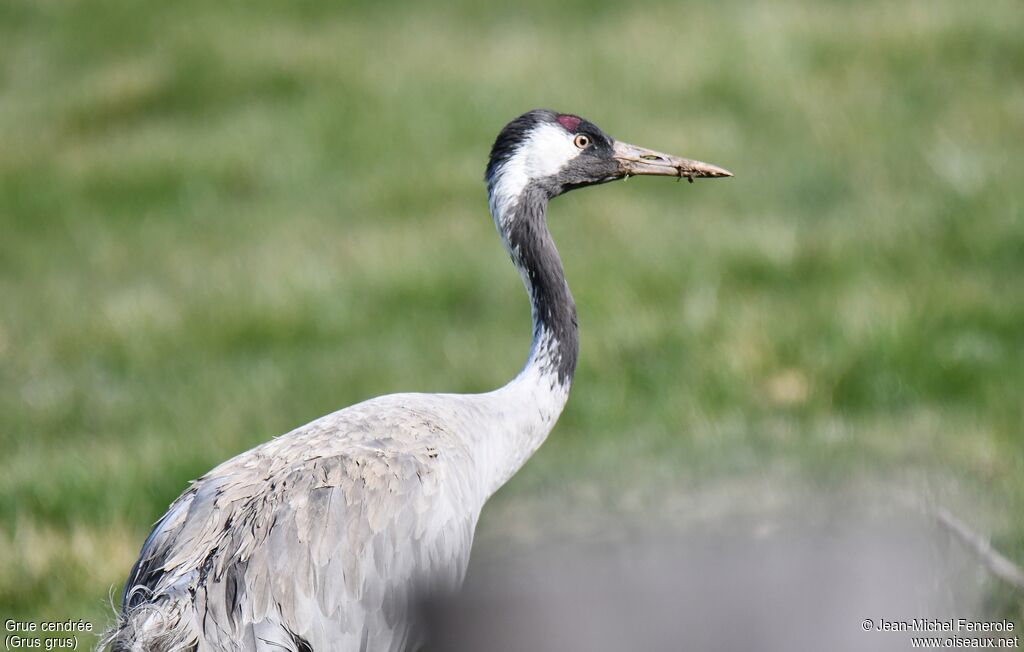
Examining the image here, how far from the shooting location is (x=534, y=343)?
4.25m

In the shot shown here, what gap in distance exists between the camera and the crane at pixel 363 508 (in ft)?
11.3

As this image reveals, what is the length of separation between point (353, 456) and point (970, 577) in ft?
5.38

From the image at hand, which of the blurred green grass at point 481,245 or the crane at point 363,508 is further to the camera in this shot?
the blurred green grass at point 481,245

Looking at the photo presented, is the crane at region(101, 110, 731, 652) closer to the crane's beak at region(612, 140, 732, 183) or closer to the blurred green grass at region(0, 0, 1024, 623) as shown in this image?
the crane's beak at region(612, 140, 732, 183)

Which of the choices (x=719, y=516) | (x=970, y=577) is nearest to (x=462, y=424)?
(x=719, y=516)

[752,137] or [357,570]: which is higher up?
[752,137]

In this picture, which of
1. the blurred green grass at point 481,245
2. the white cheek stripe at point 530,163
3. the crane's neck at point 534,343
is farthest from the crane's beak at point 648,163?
the blurred green grass at point 481,245

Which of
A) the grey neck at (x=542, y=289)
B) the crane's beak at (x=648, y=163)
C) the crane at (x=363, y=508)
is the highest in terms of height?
the crane's beak at (x=648, y=163)

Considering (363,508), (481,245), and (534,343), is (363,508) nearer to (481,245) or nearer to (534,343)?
(534,343)

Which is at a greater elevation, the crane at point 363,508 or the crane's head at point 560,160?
the crane's head at point 560,160

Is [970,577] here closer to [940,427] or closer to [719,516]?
[719,516]

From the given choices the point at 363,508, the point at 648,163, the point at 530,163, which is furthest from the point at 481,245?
the point at 363,508

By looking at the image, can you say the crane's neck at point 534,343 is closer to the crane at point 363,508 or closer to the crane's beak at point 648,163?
the crane at point 363,508

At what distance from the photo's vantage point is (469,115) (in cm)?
944
